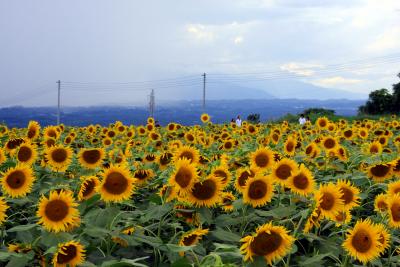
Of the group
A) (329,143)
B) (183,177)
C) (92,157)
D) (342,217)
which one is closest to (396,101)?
(329,143)

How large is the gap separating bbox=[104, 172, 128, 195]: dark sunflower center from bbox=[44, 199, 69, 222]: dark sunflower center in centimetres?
42

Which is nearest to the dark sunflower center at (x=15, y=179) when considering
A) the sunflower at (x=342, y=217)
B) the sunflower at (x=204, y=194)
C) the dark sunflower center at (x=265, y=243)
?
the sunflower at (x=204, y=194)

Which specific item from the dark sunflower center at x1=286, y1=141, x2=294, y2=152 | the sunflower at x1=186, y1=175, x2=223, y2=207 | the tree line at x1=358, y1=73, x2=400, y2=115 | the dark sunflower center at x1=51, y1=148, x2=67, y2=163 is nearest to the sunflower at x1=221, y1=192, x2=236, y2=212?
the sunflower at x1=186, y1=175, x2=223, y2=207

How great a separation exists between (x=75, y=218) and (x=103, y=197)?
0.39 m

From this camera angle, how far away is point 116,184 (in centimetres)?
334

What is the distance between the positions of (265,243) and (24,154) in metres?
3.32

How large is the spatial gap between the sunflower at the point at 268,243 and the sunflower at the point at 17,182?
195cm

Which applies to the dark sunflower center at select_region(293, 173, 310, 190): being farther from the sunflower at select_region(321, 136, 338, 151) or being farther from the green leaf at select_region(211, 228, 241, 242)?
the sunflower at select_region(321, 136, 338, 151)

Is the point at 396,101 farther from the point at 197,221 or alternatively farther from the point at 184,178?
the point at 184,178

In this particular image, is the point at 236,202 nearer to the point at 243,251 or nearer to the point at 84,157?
the point at 243,251

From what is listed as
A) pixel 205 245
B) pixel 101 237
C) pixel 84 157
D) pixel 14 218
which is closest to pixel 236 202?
pixel 205 245

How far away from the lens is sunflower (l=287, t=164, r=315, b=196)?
12.3ft

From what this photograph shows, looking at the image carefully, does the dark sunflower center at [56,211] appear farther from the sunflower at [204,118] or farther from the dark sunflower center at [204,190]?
the sunflower at [204,118]

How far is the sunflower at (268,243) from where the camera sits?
251 cm
